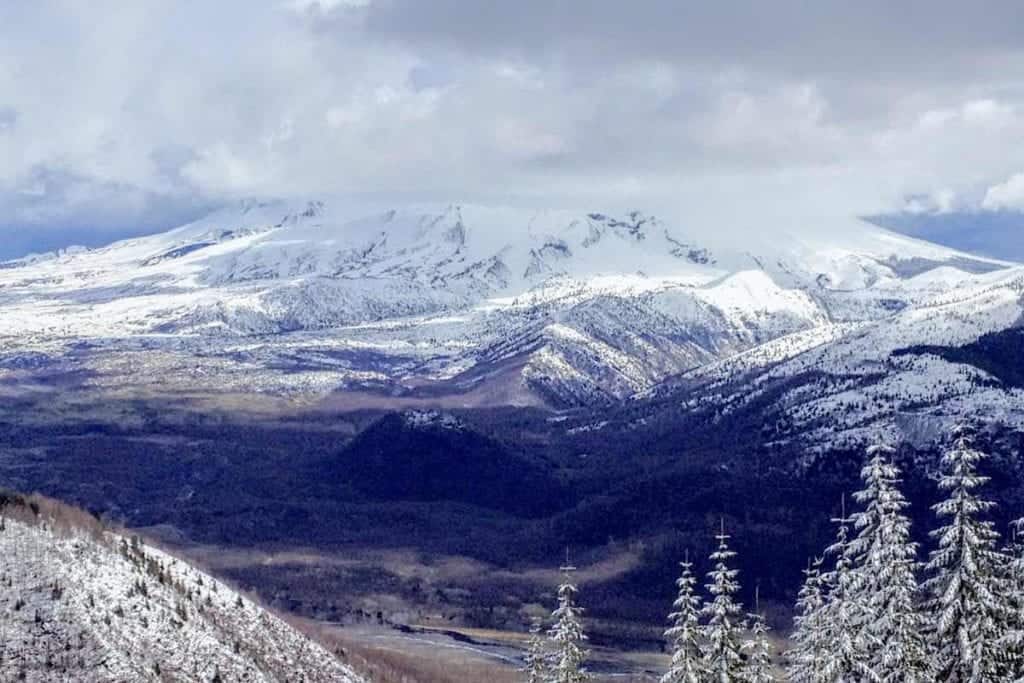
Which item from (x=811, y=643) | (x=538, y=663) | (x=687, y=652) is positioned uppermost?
(x=687, y=652)

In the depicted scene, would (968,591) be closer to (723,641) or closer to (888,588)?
(888,588)

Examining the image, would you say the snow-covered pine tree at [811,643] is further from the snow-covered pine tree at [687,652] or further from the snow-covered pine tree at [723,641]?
the snow-covered pine tree at [687,652]

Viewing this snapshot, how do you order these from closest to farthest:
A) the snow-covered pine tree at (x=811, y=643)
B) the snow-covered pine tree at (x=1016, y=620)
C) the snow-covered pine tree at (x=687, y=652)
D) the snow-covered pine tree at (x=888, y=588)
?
1. the snow-covered pine tree at (x=1016, y=620)
2. the snow-covered pine tree at (x=888, y=588)
3. the snow-covered pine tree at (x=687, y=652)
4. the snow-covered pine tree at (x=811, y=643)

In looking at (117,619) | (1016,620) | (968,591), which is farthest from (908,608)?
(117,619)

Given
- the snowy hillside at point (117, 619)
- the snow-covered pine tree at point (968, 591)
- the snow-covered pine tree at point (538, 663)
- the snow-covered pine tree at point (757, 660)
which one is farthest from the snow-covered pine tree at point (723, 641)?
the snowy hillside at point (117, 619)

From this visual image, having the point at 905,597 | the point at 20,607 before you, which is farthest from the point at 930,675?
the point at 20,607

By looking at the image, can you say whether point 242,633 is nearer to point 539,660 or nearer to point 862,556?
point 539,660

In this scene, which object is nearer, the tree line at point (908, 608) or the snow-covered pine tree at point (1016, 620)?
the snow-covered pine tree at point (1016, 620)
